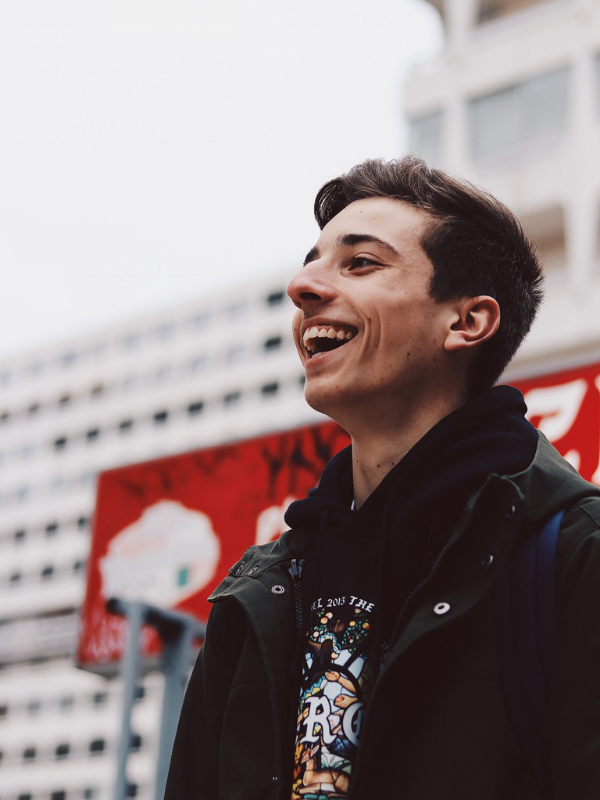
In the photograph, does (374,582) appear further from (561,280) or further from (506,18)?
(506,18)

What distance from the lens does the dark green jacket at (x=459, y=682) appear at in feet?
5.16

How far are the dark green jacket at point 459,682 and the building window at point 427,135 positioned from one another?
44.6 feet

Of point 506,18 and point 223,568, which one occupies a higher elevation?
point 506,18

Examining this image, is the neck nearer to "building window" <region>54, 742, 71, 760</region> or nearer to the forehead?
the forehead

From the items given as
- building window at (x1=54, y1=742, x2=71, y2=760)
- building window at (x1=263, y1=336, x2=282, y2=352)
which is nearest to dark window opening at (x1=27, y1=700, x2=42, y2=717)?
building window at (x1=54, y1=742, x2=71, y2=760)

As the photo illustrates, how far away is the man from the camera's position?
1.63 metres

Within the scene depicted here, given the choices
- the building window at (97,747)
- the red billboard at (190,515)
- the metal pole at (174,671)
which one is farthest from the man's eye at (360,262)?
the building window at (97,747)

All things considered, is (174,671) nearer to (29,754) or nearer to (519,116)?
(519,116)

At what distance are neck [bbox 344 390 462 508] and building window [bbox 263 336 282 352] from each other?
193 feet

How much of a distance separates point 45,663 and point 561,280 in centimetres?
5921

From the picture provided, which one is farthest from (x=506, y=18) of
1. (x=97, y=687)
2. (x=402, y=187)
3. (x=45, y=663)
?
(x=45, y=663)

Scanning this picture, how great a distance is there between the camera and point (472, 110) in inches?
590

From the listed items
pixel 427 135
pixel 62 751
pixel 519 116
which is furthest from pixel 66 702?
pixel 519 116

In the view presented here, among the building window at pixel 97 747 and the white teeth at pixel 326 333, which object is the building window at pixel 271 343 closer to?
the building window at pixel 97 747
